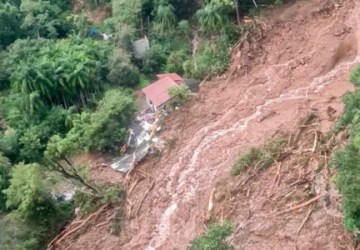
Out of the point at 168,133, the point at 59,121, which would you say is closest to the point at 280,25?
the point at 168,133

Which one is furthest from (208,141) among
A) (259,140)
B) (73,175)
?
(73,175)

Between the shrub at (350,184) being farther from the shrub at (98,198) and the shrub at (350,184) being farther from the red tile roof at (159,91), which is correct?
the red tile roof at (159,91)

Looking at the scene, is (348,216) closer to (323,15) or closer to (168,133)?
(168,133)

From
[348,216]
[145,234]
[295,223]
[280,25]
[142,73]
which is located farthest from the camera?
[142,73]

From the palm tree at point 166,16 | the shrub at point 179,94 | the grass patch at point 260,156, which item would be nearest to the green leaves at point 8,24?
the palm tree at point 166,16

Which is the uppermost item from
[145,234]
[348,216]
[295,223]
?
[348,216]

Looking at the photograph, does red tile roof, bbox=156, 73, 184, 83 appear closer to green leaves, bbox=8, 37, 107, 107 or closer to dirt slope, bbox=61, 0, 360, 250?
dirt slope, bbox=61, 0, 360, 250

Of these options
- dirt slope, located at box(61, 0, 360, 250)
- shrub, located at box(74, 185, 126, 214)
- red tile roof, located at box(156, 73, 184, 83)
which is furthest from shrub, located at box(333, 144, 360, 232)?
red tile roof, located at box(156, 73, 184, 83)
